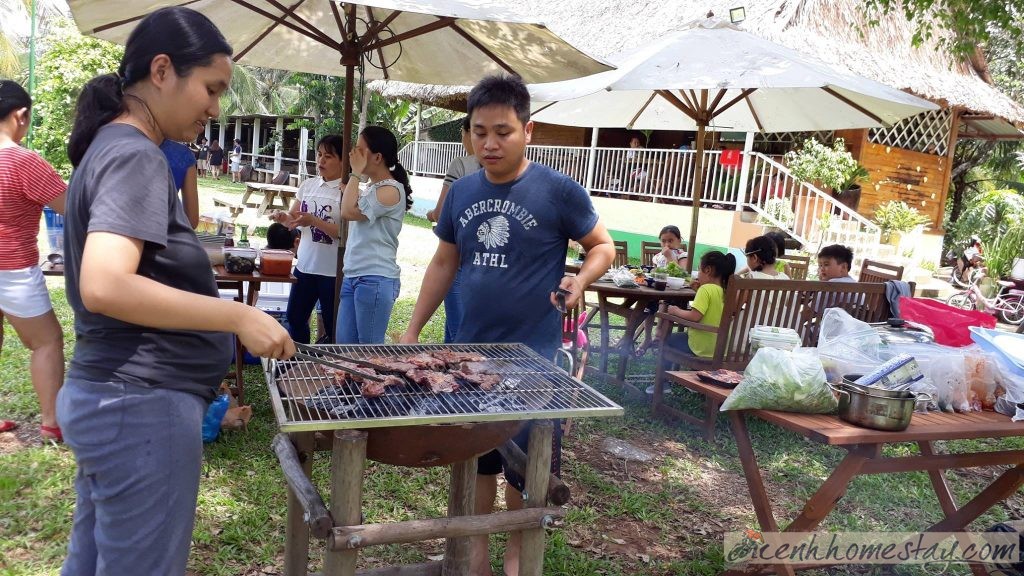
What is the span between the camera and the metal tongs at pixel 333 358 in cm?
205

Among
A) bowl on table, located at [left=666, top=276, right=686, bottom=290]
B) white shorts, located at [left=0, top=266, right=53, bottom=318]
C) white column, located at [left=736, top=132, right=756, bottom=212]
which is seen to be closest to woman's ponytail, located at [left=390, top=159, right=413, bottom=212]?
white shorts, located at [left=0, top=266, right=53, bottom=318]

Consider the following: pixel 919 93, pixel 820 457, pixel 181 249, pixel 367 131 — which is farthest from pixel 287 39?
pixel 919 93

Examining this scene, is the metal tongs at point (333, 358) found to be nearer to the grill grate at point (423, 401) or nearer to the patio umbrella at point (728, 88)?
the grill grate at point (423, 401)

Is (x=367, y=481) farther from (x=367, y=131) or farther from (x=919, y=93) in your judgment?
(x=919, y=93)

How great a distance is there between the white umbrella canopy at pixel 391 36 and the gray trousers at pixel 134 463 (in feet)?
7.78

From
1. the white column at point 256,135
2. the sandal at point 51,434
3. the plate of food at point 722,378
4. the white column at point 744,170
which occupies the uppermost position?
the white column at point 256,135

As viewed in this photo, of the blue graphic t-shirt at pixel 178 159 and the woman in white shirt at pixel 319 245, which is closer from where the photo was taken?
the blue graphic t-shirt at pixel 178 159

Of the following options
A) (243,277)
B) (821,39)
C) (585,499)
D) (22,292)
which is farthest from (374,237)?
(821,39)

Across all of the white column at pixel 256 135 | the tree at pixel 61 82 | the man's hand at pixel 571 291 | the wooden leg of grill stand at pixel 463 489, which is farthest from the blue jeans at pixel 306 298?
the white column at pixel 256 135

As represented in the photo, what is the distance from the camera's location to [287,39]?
5863 millimetres

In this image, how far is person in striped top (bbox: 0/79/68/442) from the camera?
355 cm

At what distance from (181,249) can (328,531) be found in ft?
2.98

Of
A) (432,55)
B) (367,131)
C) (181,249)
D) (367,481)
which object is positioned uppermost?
(432,55)

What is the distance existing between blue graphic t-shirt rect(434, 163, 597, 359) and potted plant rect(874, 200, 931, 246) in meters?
12.1
